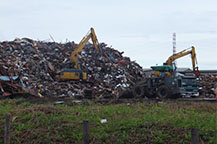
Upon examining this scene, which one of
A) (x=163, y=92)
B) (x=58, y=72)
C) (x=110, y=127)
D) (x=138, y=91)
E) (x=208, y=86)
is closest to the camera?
(x=110, y=127)

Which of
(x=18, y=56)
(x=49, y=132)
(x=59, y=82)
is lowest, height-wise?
(x=49, y=132)

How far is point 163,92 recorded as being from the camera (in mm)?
20047

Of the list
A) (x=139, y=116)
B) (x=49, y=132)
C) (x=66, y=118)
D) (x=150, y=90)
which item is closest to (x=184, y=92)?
(x=150, y=90)

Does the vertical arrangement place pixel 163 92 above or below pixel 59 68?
below

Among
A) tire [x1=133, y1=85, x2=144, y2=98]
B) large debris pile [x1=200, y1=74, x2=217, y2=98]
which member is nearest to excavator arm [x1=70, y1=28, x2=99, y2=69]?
tire [x1=133, y1=85, x2=144, y2=98]

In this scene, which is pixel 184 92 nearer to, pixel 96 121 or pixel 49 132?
pixel 96 121

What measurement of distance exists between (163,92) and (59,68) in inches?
523

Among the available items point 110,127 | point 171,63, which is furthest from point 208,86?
point 110,127

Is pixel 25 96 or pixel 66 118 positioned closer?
pixel 66 118

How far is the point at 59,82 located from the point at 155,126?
18219 millimetres

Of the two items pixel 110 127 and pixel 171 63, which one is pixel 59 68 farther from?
pixel 110 127

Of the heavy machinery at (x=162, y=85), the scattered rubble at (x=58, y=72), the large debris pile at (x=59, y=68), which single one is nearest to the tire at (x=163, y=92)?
the heavy machinery at (x=162, y=85)

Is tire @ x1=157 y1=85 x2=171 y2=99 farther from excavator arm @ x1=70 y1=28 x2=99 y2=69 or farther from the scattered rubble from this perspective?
excavator arm @ x1=70 y1=28 x2=99 y2=69

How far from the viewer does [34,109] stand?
38.2ft
